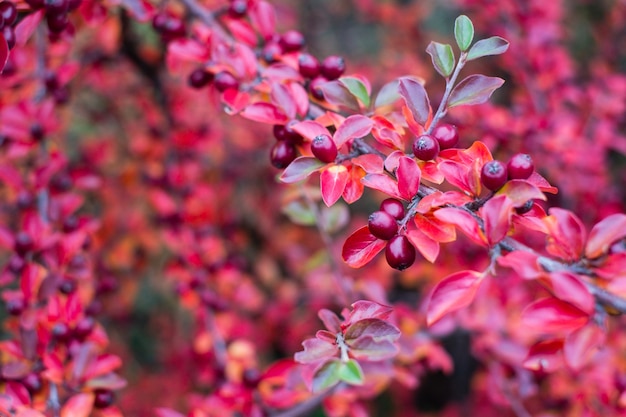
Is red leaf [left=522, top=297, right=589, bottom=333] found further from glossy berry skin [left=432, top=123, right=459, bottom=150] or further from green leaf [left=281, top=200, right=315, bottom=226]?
green leaf [left=281, top=200, right=315, bottom=226]

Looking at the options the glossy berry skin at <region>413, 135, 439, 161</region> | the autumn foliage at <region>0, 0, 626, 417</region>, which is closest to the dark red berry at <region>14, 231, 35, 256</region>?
the autumn foliage at <region>0, 0, 626, 417</region>

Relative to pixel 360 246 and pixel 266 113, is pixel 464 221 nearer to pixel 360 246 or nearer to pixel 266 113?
pixel 360 246

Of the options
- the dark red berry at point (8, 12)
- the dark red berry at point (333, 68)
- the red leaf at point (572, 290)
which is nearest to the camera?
the red leaf at point (572, 290)

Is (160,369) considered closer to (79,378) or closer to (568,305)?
(79,378)

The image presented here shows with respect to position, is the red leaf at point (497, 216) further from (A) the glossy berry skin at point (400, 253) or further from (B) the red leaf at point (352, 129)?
(B) the red leaf at point (352, 129)

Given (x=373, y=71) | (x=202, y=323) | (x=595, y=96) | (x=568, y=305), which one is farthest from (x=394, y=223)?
(x=373, y=71)

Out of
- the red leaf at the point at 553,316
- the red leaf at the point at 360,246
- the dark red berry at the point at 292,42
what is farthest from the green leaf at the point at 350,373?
the dark red berry at the point at 292,42
